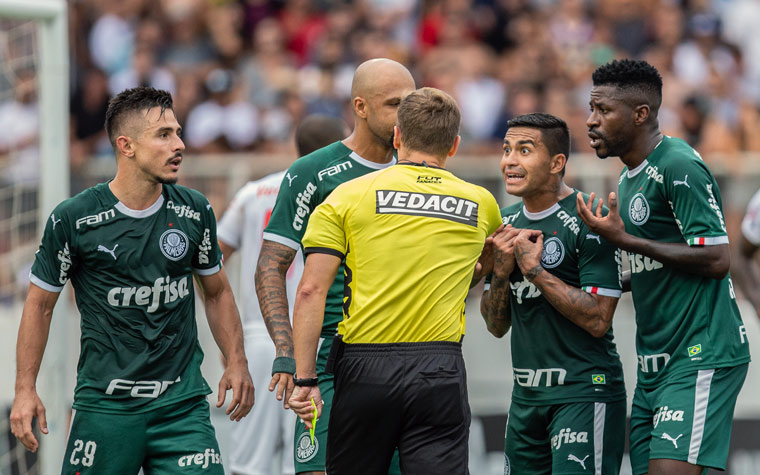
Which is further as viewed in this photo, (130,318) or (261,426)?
(261,426)

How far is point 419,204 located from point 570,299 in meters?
1.27

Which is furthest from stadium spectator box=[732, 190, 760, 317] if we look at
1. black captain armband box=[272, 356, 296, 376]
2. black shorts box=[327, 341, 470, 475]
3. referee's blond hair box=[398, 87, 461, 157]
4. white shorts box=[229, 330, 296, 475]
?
black captain armband box=[272, 356, 296, 376]

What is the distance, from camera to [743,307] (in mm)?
11328

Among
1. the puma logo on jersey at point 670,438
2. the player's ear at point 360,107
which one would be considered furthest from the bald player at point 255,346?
the puma logo on jersey at point 670,438

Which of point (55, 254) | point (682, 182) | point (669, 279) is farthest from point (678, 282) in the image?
point (55, 254)

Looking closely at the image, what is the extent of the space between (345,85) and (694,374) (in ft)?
29.7

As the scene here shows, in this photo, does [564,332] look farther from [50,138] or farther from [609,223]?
[50,138]

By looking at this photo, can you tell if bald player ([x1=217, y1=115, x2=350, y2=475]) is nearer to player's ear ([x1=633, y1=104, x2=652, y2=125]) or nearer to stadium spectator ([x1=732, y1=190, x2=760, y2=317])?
player's ear ([x1=633, y1=104, x2=652, y2=125])

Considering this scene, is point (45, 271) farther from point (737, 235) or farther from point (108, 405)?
point (737, 235)

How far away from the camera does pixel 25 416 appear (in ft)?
19.9

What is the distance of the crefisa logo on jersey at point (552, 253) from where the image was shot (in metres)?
6.61

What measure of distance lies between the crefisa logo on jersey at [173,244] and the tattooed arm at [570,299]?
1.97 m

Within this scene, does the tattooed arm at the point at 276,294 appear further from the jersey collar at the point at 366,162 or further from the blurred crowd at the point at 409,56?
the blurred crowd at the point at 409,56

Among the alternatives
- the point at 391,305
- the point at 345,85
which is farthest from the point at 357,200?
the point at 345,85
